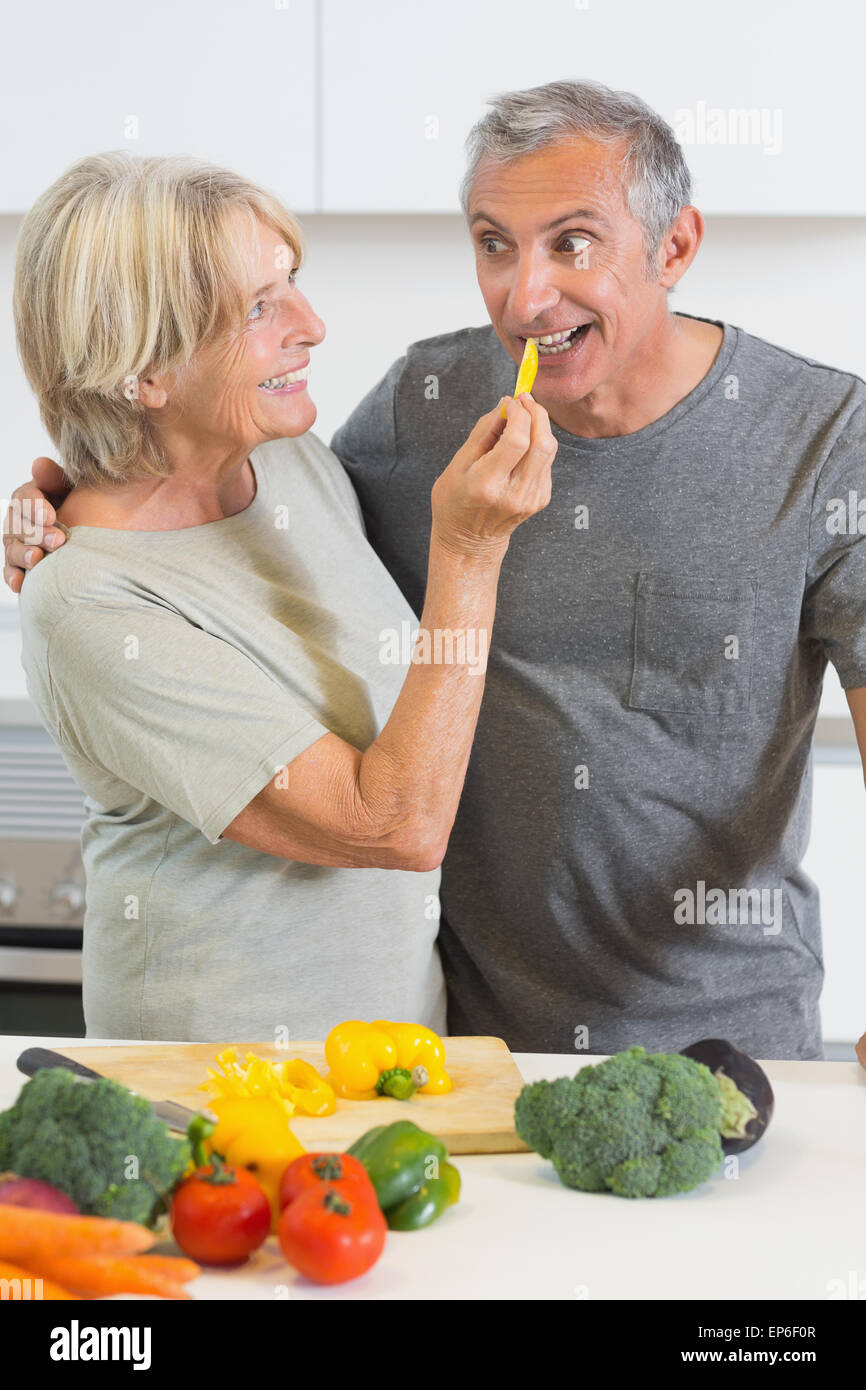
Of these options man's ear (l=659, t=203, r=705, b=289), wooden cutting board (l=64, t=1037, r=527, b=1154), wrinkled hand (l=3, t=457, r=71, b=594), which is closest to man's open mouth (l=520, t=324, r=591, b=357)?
man's ear (l=659, t=203, r=705, b=289)

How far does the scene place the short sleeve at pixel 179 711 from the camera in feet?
4.04

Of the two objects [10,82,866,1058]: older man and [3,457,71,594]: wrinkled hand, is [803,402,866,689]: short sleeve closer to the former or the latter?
[10,82,866,1058]: older man

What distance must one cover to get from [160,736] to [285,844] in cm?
15

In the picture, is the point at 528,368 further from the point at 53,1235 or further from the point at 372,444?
the point at 53,1235

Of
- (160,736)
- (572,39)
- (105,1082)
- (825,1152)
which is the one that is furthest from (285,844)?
(572,39)

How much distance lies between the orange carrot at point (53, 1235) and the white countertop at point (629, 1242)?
0.23 feet

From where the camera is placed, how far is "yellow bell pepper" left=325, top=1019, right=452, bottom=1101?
3.67 feet

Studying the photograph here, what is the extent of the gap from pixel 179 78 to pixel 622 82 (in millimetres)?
760

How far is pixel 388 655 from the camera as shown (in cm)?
147

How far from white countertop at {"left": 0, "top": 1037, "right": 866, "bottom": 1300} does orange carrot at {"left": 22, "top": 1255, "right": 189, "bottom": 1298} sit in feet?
0.12

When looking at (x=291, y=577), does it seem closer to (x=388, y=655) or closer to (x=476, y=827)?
(x=388, y=655)

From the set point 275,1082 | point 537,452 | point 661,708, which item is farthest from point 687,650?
point 275,1082

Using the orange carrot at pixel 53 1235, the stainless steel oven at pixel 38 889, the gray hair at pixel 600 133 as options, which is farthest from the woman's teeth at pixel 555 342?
the stainless steel oven at pixel 38 889

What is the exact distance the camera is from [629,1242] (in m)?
0.91
